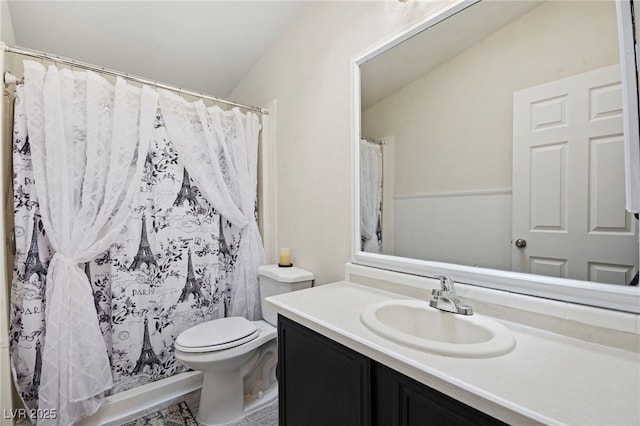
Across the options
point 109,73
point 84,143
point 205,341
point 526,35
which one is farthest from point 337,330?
point 109,73

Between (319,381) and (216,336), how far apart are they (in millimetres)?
798

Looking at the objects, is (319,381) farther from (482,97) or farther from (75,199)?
(75,199)

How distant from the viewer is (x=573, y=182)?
85cm

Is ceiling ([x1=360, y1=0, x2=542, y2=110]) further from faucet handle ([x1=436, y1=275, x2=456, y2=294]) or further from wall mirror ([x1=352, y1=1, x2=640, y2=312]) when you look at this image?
faucet handle ([x1=436, y1=275, x2=456, y2=294])

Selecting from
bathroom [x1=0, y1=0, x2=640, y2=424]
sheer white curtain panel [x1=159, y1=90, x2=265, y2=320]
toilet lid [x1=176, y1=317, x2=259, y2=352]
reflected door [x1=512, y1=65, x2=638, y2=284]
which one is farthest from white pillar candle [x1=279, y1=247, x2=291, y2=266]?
reflected door [x1=512, y1=65, x2=638, y2=284]

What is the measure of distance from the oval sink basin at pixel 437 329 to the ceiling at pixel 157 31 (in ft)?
6.37

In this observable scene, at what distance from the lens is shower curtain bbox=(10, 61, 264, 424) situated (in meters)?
1.38

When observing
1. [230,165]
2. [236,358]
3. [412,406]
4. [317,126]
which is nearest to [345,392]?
[412,406]

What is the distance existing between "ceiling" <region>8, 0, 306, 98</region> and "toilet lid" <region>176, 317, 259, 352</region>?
1.96m

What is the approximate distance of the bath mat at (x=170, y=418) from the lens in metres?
1.54

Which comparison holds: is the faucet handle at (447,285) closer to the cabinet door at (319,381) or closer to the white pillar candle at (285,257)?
the cabinet door at (319,381)

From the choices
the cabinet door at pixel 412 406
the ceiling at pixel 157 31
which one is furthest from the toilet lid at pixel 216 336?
the ceiling at pixel 157 31

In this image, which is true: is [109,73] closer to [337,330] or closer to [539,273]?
[337,330]

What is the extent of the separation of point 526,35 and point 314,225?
4.29ft
